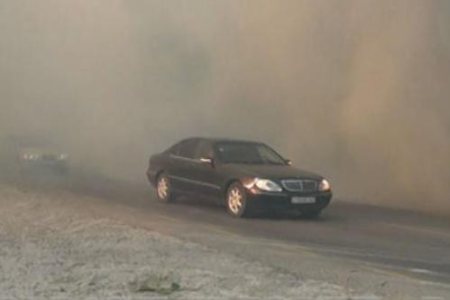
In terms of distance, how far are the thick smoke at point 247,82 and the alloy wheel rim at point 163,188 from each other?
577 centimetres

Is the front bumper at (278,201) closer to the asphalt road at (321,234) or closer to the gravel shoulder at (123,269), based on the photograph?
the asphalt road at (321,234)

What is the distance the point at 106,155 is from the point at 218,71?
18.9 feet

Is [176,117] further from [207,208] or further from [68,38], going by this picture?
[207,208]

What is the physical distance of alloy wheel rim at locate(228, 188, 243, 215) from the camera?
14539mm

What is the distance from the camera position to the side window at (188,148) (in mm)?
16436

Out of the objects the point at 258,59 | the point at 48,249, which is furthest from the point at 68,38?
the point at 48,249

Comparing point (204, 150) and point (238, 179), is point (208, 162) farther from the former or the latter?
point (238, 179)

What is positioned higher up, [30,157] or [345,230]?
[30,157]

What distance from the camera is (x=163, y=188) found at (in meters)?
16.9

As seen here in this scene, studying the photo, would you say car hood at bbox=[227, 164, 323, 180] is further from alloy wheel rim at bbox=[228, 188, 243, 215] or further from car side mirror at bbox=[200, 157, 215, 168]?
car side mirror at bbox=[200, 157, 215, 168]

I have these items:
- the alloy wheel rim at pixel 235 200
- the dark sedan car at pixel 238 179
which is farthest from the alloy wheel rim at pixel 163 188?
the alloy wheel rim at pixel 235 200

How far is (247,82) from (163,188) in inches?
484

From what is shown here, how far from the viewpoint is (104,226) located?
36.8 feet

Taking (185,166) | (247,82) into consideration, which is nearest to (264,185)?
(185,166)
